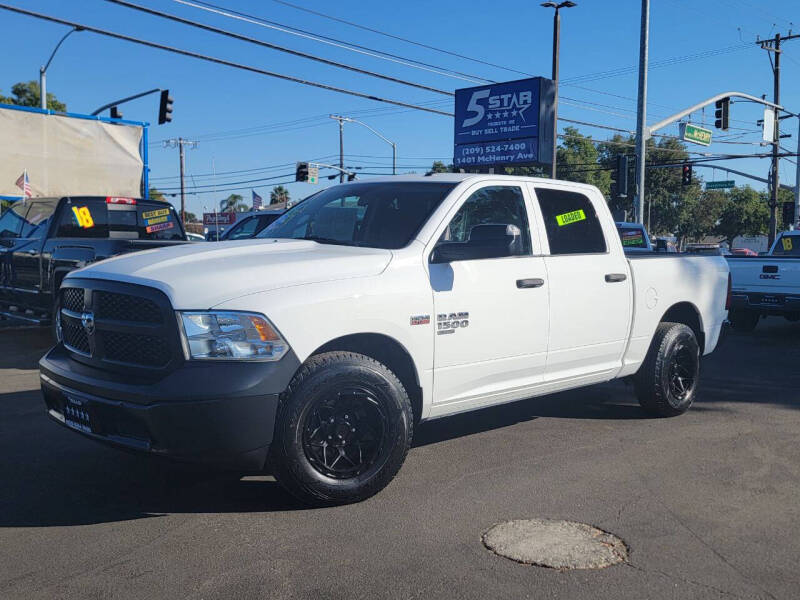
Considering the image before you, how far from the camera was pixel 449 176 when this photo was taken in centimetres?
541

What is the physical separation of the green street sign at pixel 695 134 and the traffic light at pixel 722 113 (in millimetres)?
974

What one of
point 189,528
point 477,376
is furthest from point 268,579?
point 477,376

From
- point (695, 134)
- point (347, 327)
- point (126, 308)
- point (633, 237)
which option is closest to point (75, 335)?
point (126, 308)

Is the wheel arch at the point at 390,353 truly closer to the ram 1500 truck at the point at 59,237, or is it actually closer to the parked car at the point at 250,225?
the ram 1500 truck at the point at 59,237

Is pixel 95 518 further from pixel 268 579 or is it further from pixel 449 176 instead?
pixel 449 176

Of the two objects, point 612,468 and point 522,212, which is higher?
point 522,212

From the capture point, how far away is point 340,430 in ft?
13.9

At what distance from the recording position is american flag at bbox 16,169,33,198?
1698 centimetres

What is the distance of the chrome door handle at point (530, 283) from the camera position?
516 cm

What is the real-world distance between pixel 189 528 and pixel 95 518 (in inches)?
20.9

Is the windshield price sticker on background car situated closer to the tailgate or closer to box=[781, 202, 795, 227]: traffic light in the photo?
the tailgate

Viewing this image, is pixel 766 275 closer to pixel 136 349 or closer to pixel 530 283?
pixel 530 283

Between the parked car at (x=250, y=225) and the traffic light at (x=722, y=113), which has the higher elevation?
the traffic light at (x=722, y=113)

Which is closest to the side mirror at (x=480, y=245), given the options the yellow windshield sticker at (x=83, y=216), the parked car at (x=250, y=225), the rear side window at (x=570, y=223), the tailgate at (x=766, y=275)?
the rear side window at (x=570, y=223)
